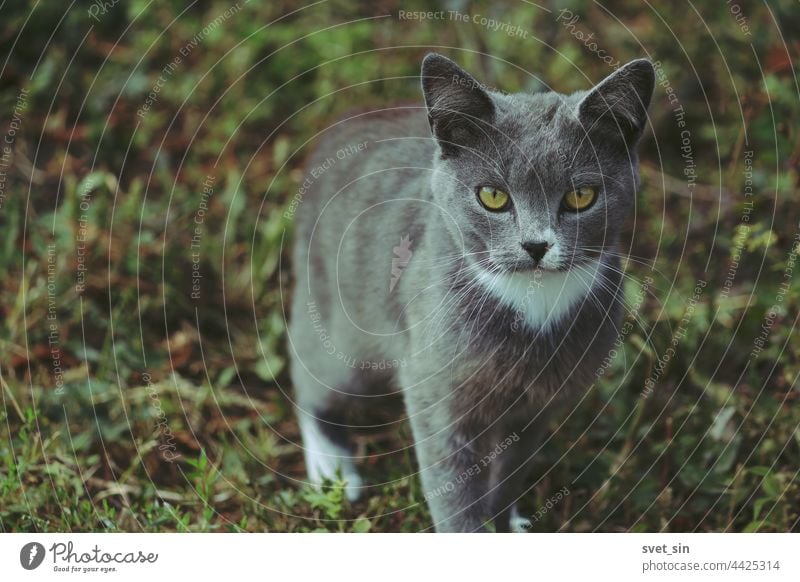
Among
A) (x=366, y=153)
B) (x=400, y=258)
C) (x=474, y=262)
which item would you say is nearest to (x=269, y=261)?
(x=366, y=153)

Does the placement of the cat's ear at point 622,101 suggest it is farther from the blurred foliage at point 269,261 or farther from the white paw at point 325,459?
the white paw at point 325,459

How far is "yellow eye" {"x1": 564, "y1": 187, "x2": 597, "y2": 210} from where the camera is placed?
2.48 m

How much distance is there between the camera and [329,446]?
3549mm

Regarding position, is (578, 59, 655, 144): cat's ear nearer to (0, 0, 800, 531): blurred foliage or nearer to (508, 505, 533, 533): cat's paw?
(0, 0, 800, 531): blurred foliage

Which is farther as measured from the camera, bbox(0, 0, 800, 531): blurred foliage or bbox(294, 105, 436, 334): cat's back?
bbox(0, 0, 800, 531): blurred foliage

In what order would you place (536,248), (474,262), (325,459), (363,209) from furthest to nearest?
(325,459) < (363,209) < (474,262) < (536,248)

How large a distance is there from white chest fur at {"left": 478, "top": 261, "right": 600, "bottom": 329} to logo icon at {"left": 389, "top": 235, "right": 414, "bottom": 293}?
361mm

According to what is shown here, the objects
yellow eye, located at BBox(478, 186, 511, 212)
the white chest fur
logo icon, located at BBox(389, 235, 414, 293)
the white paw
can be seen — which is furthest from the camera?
the white paw

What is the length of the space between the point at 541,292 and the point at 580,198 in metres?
0.35

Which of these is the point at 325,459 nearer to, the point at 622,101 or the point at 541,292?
the point at 541,292

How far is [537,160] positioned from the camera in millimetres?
2443

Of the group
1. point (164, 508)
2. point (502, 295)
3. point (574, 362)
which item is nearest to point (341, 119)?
point (502, 295)

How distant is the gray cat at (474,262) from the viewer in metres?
2.46
